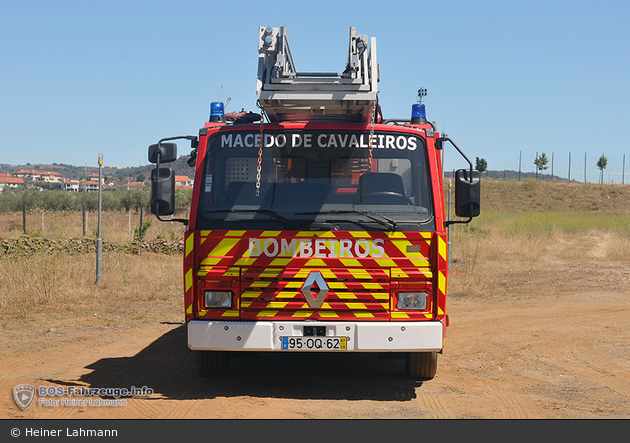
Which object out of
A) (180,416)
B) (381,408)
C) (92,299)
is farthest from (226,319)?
(92,299)

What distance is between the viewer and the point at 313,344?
18.6 ft

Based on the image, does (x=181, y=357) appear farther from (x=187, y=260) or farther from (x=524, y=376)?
(x=524, y=376)

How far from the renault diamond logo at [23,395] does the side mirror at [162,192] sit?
208cm

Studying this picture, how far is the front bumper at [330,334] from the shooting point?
5.62 m

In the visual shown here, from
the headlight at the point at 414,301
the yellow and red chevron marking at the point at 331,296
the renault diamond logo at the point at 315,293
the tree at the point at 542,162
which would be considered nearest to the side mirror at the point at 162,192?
the yellow and red chevron marking at the point at 331,296

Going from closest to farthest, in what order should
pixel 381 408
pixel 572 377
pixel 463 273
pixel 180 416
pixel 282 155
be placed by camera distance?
pixel 180 416
pixel 381 408
pixel 282 155
pixel 572 377
pixel 463 273

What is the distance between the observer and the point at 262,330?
18.5 feet

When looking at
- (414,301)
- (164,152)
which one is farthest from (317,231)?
(164,152)

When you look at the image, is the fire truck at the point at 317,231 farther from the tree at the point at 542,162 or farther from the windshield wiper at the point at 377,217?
the tree at the point at 542,162

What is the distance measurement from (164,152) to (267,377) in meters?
2.71

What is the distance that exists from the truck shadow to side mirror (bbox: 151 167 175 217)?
70.5 inches

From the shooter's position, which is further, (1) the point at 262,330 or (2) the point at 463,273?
(2) the point at 463,273

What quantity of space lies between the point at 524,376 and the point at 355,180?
3.18 metres

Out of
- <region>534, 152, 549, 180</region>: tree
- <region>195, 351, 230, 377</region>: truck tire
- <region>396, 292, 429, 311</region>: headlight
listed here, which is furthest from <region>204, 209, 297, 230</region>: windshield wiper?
<region>534, 152, 549, 180</region>: tree
